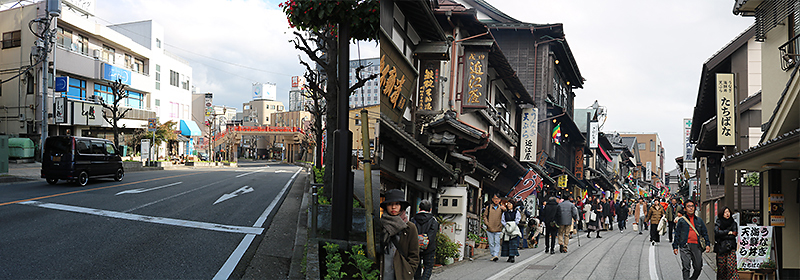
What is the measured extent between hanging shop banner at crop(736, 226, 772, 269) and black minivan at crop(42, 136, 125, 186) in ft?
69.4

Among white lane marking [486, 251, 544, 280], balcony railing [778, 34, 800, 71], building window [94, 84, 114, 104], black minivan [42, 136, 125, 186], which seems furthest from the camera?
building window [94, 84, 114, 104]

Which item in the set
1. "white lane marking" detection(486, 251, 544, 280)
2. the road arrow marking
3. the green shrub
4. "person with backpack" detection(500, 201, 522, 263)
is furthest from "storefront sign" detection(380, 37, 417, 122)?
the road arrow marking

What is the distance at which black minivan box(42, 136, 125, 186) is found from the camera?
1900cm

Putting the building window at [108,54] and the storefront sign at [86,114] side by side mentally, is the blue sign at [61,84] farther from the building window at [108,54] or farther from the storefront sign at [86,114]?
the building window at [108,54]

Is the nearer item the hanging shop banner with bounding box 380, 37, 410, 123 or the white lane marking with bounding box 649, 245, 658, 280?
the hanging shop banner with bounding box 380, 37, 410, 123

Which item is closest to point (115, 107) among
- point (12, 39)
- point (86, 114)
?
point (86, 114)

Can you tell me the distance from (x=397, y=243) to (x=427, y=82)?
8.47 metres

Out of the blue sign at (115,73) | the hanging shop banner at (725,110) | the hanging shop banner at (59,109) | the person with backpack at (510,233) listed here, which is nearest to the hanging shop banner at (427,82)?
the person with backpack at (510,233)

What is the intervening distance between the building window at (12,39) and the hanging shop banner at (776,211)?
45579 millimetres

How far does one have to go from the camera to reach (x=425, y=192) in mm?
13664

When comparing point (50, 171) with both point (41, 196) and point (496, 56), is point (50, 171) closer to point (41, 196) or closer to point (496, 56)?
point (41, 196)

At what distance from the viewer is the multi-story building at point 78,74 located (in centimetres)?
3712

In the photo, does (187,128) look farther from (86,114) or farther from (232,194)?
(232,194)

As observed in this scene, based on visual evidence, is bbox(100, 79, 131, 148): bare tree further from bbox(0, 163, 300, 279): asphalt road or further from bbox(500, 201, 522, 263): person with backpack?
bbox(500, 201, 522, 263): person with backpack
